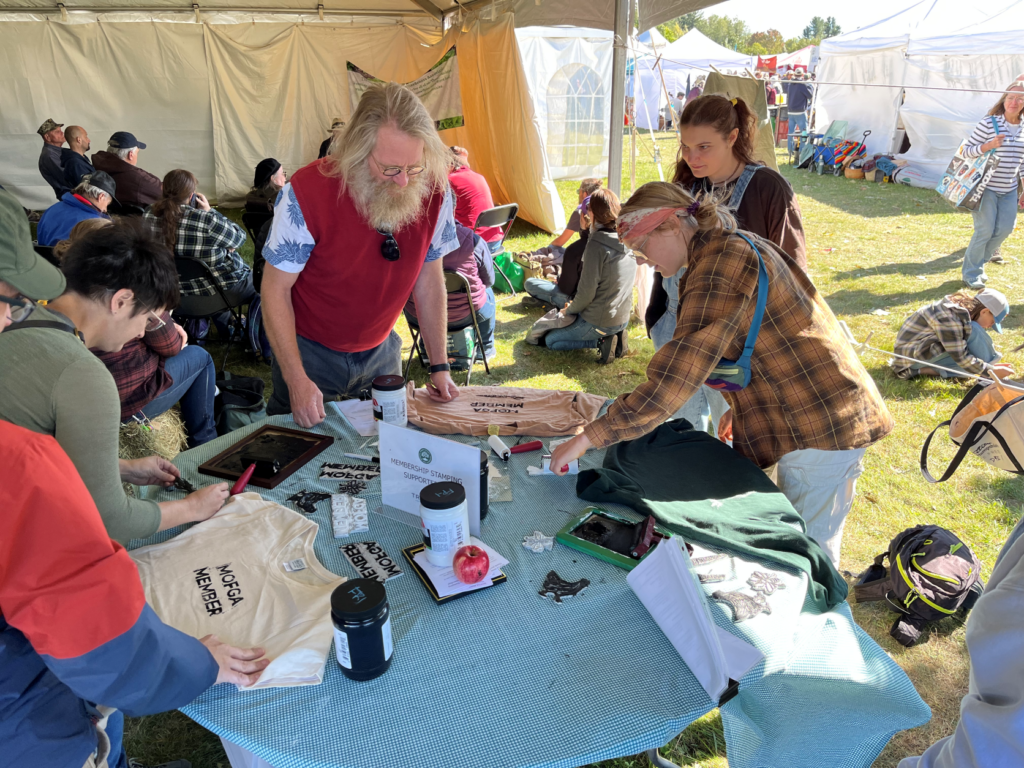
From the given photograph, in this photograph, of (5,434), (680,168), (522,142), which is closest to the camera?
(5,434)

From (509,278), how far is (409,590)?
17.5ft

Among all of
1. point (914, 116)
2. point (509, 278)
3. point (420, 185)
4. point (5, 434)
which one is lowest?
point (509, 278)

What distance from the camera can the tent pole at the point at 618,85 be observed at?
441 centimetres

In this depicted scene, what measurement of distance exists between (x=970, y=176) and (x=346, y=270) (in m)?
6.19

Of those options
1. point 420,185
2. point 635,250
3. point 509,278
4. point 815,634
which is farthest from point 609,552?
point 509,278

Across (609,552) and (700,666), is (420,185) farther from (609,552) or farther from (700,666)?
(700,666)

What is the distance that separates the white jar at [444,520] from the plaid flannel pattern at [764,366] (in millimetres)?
511

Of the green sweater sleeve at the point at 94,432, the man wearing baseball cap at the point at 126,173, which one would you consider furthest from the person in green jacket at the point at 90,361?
the man wearing baseball cap at the point at 126,173

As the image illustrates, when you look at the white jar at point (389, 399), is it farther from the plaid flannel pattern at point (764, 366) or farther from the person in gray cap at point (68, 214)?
the person in gray cap at point (68, 214)

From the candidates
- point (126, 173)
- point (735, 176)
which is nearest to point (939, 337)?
point (735, 176)

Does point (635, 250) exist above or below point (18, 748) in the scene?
above

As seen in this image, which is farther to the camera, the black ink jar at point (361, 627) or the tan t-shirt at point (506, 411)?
the tan t-shirt at point (506, 411)

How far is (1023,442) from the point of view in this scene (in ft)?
4.99

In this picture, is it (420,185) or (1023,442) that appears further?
(420,185)
